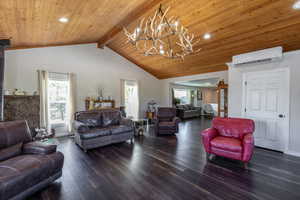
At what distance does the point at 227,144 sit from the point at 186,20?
3.06 metres

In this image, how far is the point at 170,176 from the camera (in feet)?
8.16

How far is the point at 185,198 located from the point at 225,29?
368 centimetres

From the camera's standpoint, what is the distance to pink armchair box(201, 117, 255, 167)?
109 inches

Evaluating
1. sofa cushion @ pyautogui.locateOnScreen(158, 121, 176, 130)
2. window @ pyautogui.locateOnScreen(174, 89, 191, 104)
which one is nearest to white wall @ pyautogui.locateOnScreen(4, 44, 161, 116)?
sofa cushion @ pyautogui.locateOnScreen(158, 121, 176, 130)

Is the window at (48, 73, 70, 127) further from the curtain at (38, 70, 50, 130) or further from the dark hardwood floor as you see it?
the dark hardwood floor

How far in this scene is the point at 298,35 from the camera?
3.01m

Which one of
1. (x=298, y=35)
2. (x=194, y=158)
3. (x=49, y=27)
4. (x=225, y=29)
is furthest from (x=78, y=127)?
(x=298, y=35)

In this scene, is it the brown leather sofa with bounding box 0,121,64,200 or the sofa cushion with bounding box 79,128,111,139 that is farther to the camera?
the sofa cushion with bounding box 79,128,111,139

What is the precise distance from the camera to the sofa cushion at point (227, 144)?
2.83 metres

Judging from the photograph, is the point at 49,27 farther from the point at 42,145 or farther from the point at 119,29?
the point at 42,145

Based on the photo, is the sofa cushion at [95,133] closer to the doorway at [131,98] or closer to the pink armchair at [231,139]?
the pink armchair at [231,139]

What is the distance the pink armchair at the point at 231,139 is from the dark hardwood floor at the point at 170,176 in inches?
9.5

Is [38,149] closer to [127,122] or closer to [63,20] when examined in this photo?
[127,122]

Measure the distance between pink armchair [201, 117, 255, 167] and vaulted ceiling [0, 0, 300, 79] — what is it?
6.72 feet
